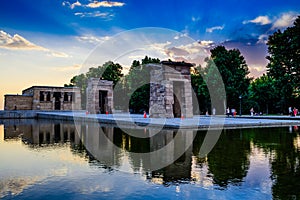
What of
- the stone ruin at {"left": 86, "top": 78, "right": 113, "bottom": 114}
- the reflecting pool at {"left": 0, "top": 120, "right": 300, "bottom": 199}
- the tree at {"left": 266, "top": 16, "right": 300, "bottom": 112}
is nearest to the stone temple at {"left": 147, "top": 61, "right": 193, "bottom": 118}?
the tree at {"left": 266, "top": 16, "right": 300, "bottom": 112}

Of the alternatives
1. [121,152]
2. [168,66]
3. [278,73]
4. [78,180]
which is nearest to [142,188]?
[78,180]

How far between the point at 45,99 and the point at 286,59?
45451 mm

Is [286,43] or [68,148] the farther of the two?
[286,43]

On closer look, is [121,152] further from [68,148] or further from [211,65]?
[211,65]

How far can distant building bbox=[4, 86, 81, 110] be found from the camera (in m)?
54.2

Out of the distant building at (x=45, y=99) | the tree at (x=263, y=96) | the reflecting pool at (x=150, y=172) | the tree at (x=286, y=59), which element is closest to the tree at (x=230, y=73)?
the tree at (x=263, y=96)

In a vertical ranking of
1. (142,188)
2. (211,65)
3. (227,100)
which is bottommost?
(142,188)

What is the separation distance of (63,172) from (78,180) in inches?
39.3

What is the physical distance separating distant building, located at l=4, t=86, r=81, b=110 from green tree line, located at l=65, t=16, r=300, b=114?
9080mm

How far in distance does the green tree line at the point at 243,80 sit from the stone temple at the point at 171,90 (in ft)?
35.3

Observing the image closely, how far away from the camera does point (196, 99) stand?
47312 millimetres

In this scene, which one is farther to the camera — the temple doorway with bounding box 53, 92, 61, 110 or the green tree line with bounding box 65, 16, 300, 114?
the temple doorway with bounding box 53, 92, 61, 110

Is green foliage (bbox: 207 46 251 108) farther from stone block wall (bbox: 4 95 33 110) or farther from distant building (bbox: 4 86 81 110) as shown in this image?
stone block wall (bbox: 4 95 33 110)

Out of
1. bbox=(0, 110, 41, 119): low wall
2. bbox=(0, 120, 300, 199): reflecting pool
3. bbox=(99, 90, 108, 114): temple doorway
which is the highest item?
bbox=(99, 90, 108, 114): temple doorway
